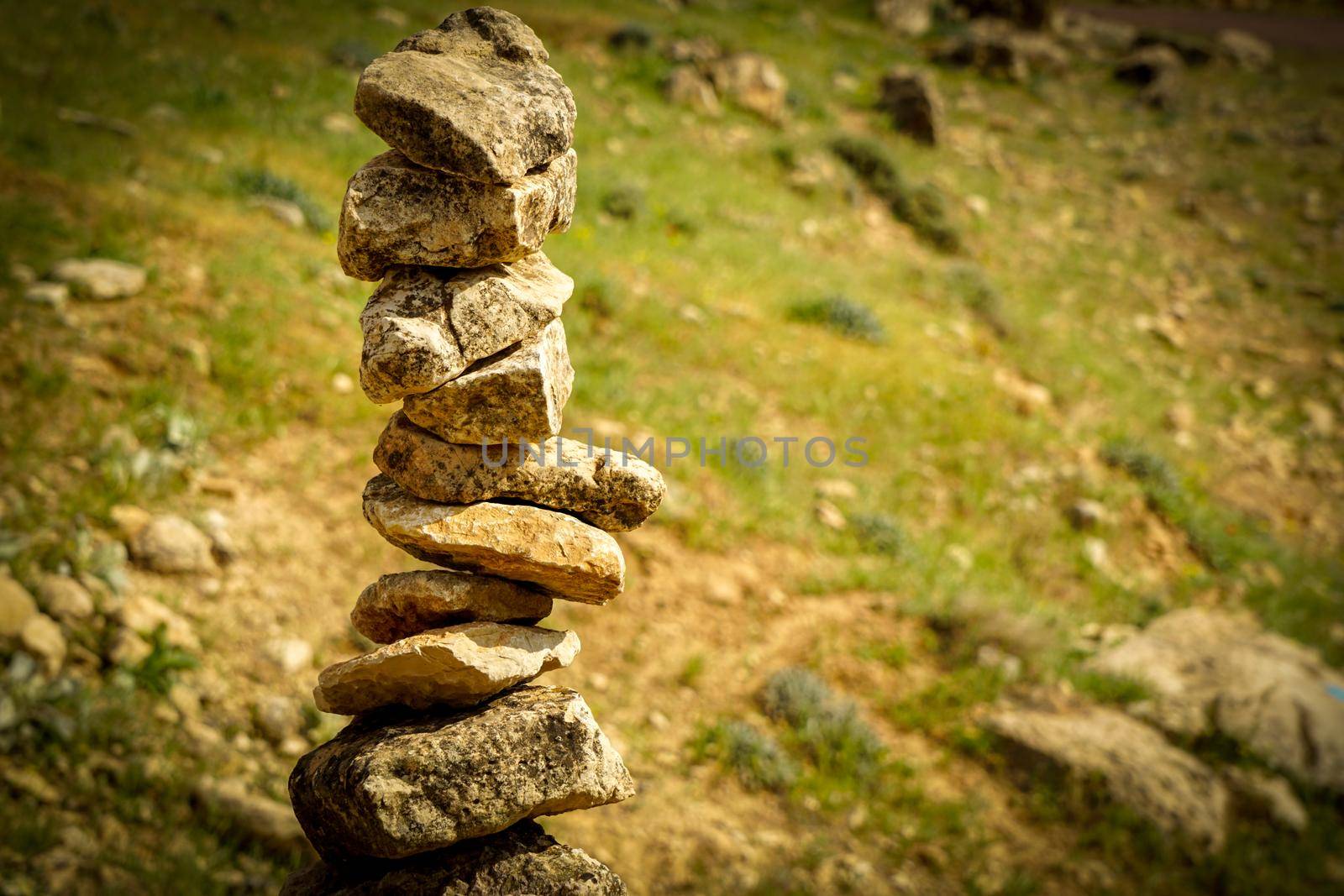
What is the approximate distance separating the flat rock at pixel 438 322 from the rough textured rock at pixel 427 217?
4.2 inches

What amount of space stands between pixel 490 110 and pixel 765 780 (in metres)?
5.86

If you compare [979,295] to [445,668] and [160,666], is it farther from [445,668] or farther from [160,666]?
[445,668]

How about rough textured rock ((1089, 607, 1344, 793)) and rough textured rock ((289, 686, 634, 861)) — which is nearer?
rough textured rock ((289, 686, 634, 861))

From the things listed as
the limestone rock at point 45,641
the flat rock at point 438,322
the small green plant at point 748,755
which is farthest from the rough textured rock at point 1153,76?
the limestone rock at point 45,641

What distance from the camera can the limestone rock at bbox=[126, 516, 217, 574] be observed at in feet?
22.6

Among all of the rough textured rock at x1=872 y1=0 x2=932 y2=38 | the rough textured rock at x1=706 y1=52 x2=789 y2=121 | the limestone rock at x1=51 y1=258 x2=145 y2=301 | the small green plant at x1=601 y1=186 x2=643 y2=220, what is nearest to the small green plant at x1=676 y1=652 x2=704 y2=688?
the limestone rock at x1=51 y1=258 x2=145 y2=301

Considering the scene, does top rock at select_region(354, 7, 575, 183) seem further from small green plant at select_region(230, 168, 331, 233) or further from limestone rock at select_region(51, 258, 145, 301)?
small green plant at select_region(230, 168, 331, 233)

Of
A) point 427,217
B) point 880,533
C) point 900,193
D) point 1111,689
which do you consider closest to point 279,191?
point 880,533

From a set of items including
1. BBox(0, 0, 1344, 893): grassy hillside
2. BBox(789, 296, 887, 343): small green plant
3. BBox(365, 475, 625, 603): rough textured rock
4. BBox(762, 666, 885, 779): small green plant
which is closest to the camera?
BBox(365, 475, 625, 603): rough textured rock

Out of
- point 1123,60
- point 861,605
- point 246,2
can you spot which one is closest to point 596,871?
point 861,605

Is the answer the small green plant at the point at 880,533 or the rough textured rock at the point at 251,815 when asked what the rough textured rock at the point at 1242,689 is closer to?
the small green plant at the point at 880,533

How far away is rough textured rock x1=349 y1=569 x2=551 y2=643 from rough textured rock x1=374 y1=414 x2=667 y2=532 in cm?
37

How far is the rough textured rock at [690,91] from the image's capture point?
62.3 feet

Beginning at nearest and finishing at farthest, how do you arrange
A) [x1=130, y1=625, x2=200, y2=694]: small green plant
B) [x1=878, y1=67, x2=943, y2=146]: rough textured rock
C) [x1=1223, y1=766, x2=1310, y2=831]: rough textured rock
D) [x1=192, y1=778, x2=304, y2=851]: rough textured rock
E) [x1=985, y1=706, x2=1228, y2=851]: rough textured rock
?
[x1=192, y1=778, x2=304, y2=851]: rough textured rock, [x1=130, y1=625, x2=200, y2=694]: small green plant, [x1=985, y1=706, x2=1228, y2=851]: rough textured rock, [x1=1223, y1=766, x2=1310, y2=831]: rough textured rock, [x1=878, y1=67, x2=943, y2=146]: rough textured rock
